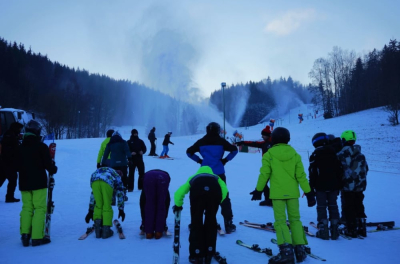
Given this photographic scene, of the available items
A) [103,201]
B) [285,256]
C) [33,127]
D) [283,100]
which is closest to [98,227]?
[103,201]

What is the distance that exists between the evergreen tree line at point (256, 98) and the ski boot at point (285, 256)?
96877mm

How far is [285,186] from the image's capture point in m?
3.73

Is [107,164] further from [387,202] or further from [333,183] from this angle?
[387,202]

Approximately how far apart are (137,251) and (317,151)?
327 cm

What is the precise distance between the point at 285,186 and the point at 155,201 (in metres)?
2.09

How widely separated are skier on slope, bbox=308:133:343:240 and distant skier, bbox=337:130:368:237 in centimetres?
41

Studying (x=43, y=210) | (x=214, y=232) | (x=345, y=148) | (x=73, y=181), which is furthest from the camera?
(x=73, y=181)

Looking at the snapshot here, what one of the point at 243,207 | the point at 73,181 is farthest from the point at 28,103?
the point at 243,207

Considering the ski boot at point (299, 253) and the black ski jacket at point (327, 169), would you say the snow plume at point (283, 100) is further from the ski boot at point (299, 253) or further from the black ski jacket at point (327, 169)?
the ski boot at point (299, 253)

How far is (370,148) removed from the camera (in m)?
24.9

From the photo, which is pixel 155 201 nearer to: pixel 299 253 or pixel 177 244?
pixel 177 244

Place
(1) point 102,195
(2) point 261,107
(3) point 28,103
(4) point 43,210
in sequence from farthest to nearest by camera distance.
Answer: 1. (2) point 261,107
2. (3) point 28,103
3. (1) point 102,195
4. (4) point 43,210

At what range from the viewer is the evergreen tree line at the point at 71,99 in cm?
6256


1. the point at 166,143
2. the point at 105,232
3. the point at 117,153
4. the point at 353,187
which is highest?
the point at 166,143
